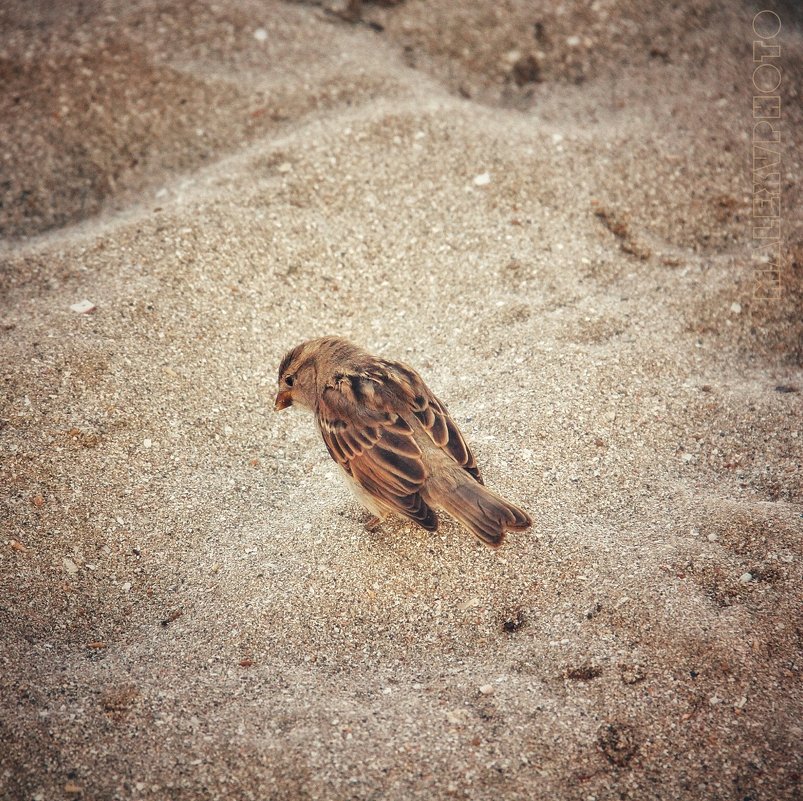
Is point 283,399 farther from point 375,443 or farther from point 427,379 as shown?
point 427,379

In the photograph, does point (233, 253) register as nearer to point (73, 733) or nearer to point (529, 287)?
point (529, 287)

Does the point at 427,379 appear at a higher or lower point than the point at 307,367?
lower

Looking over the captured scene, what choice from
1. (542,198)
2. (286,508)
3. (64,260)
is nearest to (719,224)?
(542,198)

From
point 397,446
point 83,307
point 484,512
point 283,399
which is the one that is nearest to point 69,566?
point 283,399

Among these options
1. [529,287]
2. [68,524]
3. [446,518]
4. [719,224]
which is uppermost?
[719,224]

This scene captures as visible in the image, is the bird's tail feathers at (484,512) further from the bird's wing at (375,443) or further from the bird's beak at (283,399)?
the bird's beak at (283,399)

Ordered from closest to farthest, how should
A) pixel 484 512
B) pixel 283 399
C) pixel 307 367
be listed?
pixel 484 512 < pixel 307 367 < pixel 283 399

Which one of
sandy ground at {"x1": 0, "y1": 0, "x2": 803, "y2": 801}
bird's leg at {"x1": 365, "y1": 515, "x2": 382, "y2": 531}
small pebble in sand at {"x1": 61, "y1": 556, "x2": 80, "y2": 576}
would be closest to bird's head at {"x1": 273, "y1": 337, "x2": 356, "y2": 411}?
sandy ground at {"x1": 0, "y1": 0, "x2": 803, "y2": 801}

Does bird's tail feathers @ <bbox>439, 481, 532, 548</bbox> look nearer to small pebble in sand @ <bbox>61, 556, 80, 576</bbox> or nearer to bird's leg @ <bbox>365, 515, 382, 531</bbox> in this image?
bird's leg @ <bbox>365, 515, 382, 531</bbox>
